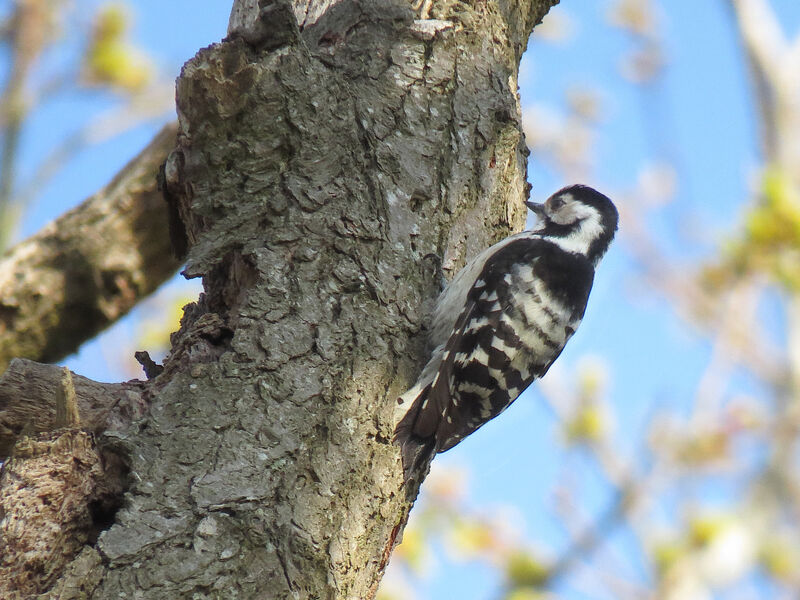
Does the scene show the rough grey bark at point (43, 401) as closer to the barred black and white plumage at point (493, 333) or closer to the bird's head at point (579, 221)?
the barred black and white plumage at point (493, 333)

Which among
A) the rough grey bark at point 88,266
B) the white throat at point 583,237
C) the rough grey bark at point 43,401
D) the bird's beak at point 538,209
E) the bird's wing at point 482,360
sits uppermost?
the bird's beak at point 538,209

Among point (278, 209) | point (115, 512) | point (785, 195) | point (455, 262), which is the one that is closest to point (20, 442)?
point (115, 512)

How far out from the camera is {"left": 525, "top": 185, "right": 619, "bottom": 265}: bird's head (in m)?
A: 4.42

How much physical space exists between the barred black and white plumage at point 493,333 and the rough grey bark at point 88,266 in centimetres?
188

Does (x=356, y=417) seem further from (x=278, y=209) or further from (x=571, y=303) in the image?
(x=571, y=303)

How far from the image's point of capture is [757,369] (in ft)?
29.5

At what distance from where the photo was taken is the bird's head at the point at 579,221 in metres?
4.42

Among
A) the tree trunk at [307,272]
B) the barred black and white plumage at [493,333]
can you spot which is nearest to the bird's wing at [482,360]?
the barred black and white plumage at [493,333]

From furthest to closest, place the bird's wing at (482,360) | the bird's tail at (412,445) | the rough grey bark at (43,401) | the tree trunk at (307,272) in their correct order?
the bird's wing at (482,360), the bird's tail at (412,445), the rough grey bark at (43,401), the tree trunk at (307,272)

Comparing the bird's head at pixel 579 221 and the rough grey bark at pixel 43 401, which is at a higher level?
the bird's head at pixel 579 221

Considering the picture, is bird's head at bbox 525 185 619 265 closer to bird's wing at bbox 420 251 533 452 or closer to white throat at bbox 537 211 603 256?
white throat at bbox 537 211 603 256

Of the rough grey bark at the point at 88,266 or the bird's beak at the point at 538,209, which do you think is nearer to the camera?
the rough grey bark at the point at 88,266

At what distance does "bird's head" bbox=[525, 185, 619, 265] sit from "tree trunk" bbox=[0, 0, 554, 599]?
3.13 feet

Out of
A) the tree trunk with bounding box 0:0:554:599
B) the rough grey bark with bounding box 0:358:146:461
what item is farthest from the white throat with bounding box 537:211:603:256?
the rough grey bark with bounding box 0:358:146:461
